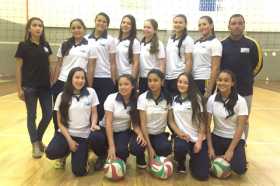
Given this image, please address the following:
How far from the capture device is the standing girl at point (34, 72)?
3820mm

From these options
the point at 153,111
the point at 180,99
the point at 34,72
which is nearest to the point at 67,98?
the point at 34,72

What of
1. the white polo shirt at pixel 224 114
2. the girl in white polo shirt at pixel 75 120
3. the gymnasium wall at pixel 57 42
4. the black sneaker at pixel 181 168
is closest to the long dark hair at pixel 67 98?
the girl in white polo shirt at pixel 75 120

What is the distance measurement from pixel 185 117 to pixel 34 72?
1558 mm

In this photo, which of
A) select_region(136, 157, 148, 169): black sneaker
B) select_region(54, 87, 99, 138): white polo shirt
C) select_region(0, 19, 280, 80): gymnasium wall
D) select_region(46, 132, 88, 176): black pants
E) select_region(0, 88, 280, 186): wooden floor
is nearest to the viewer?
select_region(0, 88, 280, 186): wooden floor

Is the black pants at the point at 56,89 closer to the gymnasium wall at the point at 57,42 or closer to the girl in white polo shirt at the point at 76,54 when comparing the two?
the girl in white polo shirt at the point at 76,54

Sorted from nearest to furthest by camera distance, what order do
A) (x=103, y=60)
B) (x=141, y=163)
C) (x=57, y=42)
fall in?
(x=141, y=163) < (x=103, y=60) < (x=57, y=42)

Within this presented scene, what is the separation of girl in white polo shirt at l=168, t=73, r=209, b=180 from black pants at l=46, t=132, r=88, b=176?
0.84 metres

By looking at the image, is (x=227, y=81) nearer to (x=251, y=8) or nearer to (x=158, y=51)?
(x=158, y=51)

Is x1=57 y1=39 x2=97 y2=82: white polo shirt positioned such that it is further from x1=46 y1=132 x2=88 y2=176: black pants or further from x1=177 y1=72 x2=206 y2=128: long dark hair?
x1=177 y1=72 x2=206 y2=128: long dark hair

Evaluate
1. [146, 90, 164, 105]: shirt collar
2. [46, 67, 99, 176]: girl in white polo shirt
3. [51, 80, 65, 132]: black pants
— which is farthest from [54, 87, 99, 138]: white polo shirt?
[146, 90, 164, 105]: shirt collar

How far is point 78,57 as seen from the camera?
379 cm

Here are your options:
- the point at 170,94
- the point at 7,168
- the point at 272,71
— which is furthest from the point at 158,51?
the point at 272,71

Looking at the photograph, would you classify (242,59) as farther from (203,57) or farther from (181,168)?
(181,168)

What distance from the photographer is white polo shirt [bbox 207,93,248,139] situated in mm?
3578
